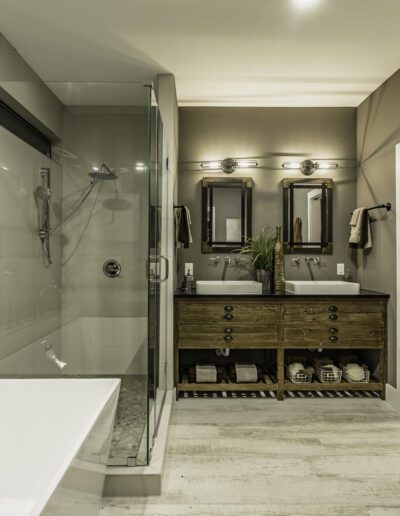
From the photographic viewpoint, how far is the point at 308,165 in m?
3.67

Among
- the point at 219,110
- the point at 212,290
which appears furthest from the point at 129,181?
the point at 219,110

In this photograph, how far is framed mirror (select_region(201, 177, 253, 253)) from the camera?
365cm

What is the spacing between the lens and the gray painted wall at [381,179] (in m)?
3.03

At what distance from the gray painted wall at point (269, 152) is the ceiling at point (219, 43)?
0.89 feet

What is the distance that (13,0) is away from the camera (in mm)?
2160

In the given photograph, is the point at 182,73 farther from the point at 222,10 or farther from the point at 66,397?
the point at 66,397

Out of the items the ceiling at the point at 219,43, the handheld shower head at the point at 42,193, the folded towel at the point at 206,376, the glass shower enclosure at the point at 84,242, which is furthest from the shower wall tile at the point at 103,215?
the folded towel at the point at 206,376

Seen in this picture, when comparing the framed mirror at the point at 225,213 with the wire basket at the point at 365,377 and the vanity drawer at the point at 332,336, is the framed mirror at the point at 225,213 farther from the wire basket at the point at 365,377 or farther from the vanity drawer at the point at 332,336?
the wire basket at the point at 365,377

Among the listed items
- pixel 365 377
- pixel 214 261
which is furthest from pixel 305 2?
pixel 365 377

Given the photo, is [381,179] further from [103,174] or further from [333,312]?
[103,174]

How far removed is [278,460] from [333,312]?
4.42 ft

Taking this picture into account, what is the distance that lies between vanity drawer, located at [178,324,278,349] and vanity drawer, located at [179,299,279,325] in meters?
0.05

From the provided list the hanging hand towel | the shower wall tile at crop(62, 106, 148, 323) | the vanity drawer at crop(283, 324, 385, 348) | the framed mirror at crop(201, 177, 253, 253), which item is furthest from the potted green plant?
the shower wall tile at crop(62, 106, 148, 323)

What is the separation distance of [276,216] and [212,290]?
113 cm
